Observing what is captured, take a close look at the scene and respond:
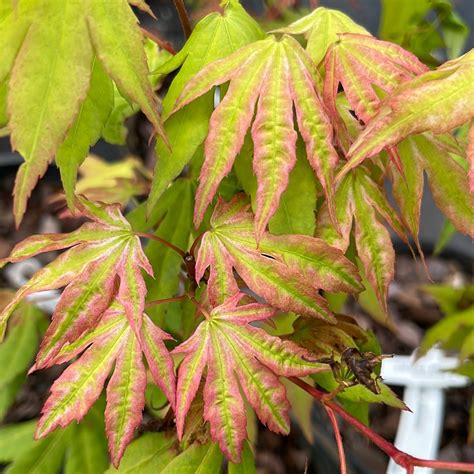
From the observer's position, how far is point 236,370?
46cm

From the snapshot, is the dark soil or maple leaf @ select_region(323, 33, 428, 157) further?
the dark soil

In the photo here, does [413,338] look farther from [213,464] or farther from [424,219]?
[213,464]

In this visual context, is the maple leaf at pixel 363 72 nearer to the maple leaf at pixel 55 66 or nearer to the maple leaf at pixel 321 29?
the maple leaf at pixel 321 29

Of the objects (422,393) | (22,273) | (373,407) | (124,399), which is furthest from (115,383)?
(22,273)

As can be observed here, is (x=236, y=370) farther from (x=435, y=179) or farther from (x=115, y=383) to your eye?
(x=435, y=179)

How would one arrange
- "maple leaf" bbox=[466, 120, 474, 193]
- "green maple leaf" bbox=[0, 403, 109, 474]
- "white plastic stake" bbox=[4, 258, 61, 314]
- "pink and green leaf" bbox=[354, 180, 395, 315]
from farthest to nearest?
1. "white plastic stake" bbox=[4, 258, 61, 314]
2. "green maple leaf" bbox=[0, 403, 109, 474]
3. "pink and green leaf" bbox=[354, 180, 395, 315]
4. "maple leaf" bbox=[466, 120, 474, 193]

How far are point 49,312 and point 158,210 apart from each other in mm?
634

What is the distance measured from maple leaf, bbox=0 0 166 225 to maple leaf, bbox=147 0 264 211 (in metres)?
0.05

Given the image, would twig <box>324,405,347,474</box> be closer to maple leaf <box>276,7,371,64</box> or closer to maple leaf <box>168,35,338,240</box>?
maple leaf <box>168,35,338,240</box>

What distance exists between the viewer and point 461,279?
4.67ft

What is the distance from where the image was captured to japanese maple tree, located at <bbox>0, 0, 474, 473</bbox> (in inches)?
16.5

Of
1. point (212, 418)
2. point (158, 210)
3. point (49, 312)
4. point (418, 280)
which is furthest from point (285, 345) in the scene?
point (418, 280)

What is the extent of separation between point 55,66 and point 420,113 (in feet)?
0.79

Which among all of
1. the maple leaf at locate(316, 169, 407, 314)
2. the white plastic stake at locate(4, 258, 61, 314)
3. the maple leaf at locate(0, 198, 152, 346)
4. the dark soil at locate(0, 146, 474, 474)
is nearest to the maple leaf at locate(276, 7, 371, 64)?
the maple leaf at locate(316, 169, 407, 314)
